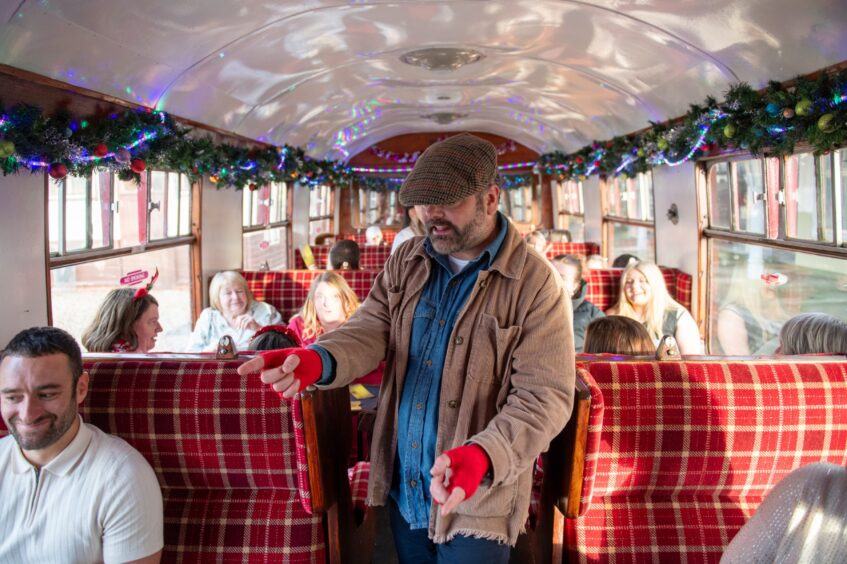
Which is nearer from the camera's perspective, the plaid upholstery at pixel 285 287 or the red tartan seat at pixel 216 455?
the red tartan seat at pixel 216 455

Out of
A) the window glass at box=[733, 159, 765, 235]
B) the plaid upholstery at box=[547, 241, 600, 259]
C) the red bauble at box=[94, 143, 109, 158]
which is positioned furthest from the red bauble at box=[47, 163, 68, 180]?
the plaid upholstery at box=[547, 241, 600, 259]

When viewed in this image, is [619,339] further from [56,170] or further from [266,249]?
[266,249]

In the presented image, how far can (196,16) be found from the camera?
423 centimetres

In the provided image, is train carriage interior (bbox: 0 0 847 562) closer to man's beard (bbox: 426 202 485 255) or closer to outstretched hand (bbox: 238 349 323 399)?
man's beard (bbox: 426 202 485 255)

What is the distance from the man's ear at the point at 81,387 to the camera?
2.19m

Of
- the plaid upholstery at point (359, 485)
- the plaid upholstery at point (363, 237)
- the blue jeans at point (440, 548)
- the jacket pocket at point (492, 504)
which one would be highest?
the plaid upholstery at point (363, 237)

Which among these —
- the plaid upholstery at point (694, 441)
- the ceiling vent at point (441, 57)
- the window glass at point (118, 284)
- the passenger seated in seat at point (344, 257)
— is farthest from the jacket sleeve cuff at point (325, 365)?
the passenger seated in seat at point (344, 257)

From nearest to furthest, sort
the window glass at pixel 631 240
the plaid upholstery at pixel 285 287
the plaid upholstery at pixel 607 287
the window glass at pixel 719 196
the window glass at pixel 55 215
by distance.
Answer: the window glass at pixel 55 215 < the window glass at pixel 719 196 < the plaid upholstery at pixel 607 287 < the plaid upholstery at pixel 285 287 < the window glass at pixel 631 240

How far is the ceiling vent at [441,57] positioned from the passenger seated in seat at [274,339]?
379 centimetres

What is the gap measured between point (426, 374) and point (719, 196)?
17.3ft

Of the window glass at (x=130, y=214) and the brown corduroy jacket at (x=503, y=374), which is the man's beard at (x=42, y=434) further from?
the window glass at (x=130, y=214)

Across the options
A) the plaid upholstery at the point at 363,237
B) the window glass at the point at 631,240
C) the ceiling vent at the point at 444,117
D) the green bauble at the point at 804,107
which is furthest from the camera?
the plaid upholstery at the point at 363,237

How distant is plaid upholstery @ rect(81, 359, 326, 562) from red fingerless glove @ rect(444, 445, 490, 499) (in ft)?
2.73

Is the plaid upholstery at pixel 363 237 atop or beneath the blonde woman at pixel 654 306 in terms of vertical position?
atop
